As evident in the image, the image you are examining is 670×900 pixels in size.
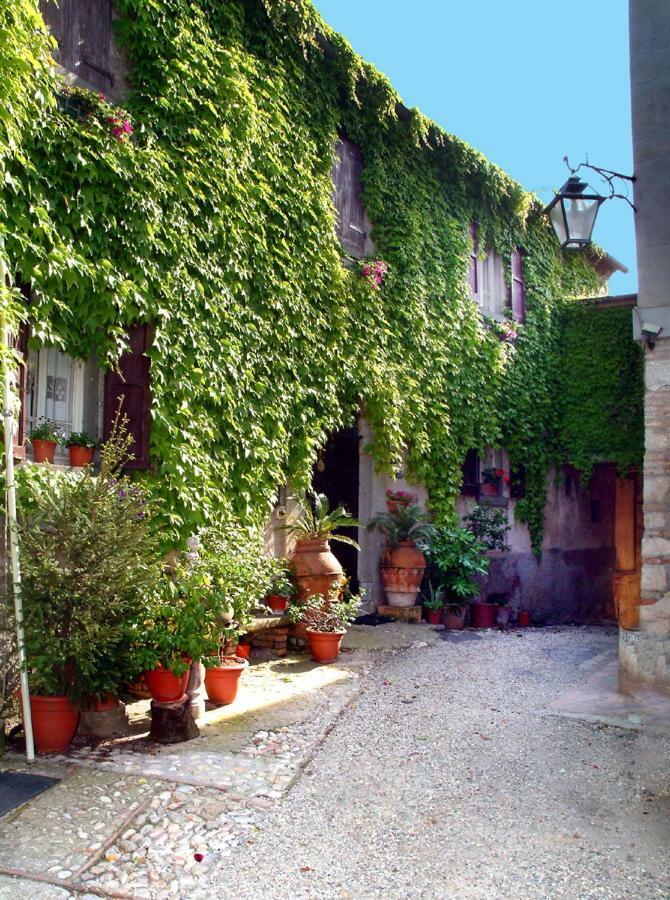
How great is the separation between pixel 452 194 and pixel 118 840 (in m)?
9.74

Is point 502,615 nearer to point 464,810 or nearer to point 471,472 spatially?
point 471,472

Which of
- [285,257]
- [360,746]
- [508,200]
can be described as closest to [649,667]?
[360,746]

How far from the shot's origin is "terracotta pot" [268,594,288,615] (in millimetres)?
7102

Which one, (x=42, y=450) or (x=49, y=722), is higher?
(x=42, y=450)

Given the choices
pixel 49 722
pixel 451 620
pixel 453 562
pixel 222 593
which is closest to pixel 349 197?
pixel 453 562

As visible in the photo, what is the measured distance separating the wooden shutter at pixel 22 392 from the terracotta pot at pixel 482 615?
21.1 feet

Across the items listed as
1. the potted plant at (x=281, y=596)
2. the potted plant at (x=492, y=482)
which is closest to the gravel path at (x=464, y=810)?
the potted plant at (x=281, y=596)

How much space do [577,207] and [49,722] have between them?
A: 5255 mm

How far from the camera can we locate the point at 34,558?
438 centimetres

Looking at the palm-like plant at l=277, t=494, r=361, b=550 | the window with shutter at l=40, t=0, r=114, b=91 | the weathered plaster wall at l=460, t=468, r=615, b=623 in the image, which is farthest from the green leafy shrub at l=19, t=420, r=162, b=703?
the weathered plaster wall at l=460, t=468, r=615, b=623

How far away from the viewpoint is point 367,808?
3818mm

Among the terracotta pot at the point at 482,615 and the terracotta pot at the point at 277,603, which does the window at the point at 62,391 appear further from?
the terracotta pot at the point at 482,615

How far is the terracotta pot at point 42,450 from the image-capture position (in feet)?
17.9

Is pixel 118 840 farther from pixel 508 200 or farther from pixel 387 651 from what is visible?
pixel 508 200
